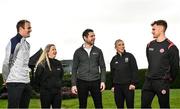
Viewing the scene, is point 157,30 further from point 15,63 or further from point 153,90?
point 15,63

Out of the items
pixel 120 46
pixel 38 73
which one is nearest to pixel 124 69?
pixel 120 46

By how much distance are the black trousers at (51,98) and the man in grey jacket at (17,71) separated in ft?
5.78

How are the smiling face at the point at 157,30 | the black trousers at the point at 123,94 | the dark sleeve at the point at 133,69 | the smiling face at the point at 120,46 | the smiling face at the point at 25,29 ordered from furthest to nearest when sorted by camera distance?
the smiling face at the point at 120,46 < the dark sleeve at the point at 133,69 < the black trousers at the point at 123,94 < the smiling face at the point at 157,30 < the smiling face at the point at 25,29

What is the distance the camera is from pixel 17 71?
9.71 meters

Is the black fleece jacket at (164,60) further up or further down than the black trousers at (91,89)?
further up

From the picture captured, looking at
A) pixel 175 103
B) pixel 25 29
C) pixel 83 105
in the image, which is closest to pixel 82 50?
pixel 83 105

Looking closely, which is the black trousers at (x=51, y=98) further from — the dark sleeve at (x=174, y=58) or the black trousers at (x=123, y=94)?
the dark sleeve at (x=174, y=58)

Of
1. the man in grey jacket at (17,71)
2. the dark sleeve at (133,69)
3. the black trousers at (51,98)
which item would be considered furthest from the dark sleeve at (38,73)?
the dark sleeve at (133,69)

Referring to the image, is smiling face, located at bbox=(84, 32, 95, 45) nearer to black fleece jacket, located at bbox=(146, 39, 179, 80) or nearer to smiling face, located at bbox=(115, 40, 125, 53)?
smiling face, located at bbox=(115, 40, 125, 53)

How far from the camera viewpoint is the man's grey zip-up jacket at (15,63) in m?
9.66

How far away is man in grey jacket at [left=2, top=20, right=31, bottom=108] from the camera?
9.66m

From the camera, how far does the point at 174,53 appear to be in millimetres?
9977

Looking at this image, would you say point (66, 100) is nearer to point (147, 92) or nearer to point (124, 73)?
point (124, 73)

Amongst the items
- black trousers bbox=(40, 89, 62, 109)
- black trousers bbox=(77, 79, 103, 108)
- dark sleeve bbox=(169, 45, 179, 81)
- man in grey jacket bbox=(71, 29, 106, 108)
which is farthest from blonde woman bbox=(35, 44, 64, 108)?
dark sleeve bbox=(169, 45, 179, 81)
